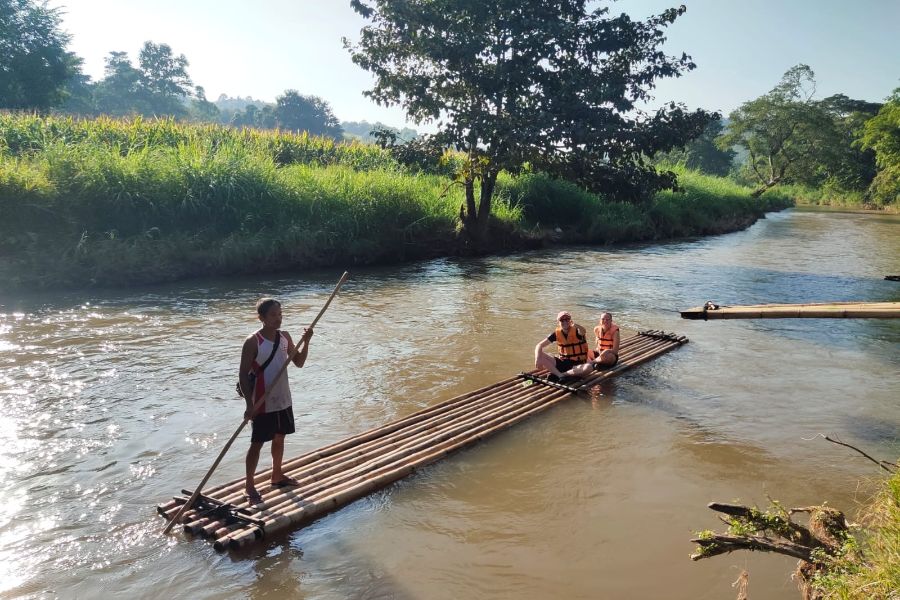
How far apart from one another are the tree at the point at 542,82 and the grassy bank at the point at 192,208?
261cm

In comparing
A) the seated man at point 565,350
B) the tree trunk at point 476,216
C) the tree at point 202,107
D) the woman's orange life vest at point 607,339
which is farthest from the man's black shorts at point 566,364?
the tree at point 202,107

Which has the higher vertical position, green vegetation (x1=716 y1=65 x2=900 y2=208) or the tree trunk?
green vegetation (x1=716 y1=65 x2=900 y2=208)

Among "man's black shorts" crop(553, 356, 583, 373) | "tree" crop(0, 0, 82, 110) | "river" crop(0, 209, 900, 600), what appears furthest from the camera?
"tree" crop(0, 0, 82, 110)

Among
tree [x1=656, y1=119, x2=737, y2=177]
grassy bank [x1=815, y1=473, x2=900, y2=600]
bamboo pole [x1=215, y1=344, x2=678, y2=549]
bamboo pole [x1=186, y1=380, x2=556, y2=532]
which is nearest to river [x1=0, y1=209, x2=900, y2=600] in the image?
bamboo pole [x1=215, y1=344, x2=678, y2=549]

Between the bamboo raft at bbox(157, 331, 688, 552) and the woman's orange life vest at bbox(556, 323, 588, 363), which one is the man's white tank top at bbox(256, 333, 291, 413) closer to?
the bamboo raft at bbox(157, 331, 688, 552)

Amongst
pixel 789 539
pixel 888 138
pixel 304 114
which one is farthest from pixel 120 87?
pixel 789 539

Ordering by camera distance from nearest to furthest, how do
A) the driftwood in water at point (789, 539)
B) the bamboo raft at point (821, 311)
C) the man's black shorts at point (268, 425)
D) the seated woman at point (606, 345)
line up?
the driftwood in water at point (789, 539) → the man's black shorts at point (268, 425) → the bamboo raft at point (821, 311) → the seated woman at point (606, 345)

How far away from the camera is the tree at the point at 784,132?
42.3 metres

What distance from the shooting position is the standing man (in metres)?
4.37

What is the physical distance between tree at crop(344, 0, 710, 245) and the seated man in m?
8.01

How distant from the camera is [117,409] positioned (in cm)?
643

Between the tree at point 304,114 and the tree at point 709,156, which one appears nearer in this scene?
the tree at point 709,156

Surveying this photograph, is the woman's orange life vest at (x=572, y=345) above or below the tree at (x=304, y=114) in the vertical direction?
below

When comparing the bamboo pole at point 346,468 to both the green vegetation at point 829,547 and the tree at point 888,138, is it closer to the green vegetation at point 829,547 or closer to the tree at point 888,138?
the green vegetation at point 829,547
